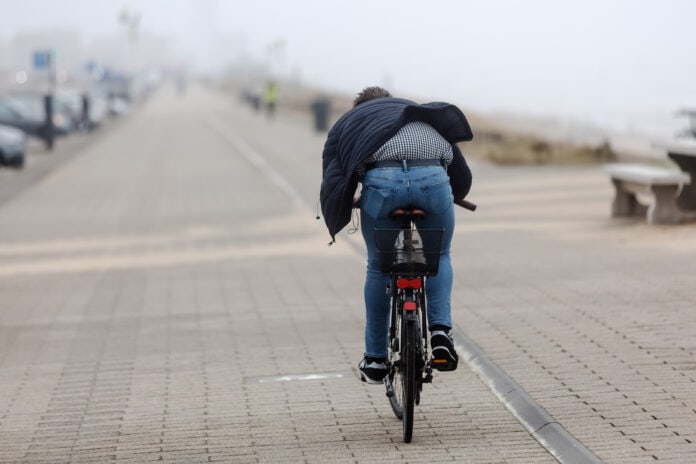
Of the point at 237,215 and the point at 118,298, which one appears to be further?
the point at 237,215

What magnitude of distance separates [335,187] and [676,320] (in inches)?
137

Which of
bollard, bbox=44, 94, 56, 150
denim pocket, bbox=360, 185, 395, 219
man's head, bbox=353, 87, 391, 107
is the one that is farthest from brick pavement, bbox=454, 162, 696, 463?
bollard, bbox=44, 94, 56, 150

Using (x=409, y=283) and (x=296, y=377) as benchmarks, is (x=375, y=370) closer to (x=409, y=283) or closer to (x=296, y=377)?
(x=409, y=283)

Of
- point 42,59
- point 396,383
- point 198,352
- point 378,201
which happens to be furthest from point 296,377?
point 42,59

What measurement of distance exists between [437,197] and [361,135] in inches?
17.4

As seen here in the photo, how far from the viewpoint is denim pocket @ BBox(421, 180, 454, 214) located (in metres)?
6.50

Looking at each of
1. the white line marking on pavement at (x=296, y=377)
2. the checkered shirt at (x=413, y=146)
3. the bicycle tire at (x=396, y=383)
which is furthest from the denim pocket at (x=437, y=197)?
the white line marking on pavement at (x=296, y=377)

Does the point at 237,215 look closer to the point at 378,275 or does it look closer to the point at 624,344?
the point at 624,344

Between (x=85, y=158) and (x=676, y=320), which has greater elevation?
(x=676, y=320)

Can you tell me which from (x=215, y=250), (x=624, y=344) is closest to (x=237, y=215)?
(x=215, y=250)

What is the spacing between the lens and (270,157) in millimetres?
33406

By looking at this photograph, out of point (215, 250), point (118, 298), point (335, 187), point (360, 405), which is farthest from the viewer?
point (215, 250)

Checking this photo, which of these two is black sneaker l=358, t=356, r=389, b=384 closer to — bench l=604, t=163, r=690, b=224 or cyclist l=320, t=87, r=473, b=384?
cyclist l=320, t=87, r=473, b=384

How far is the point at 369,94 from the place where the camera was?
23.0 ft
